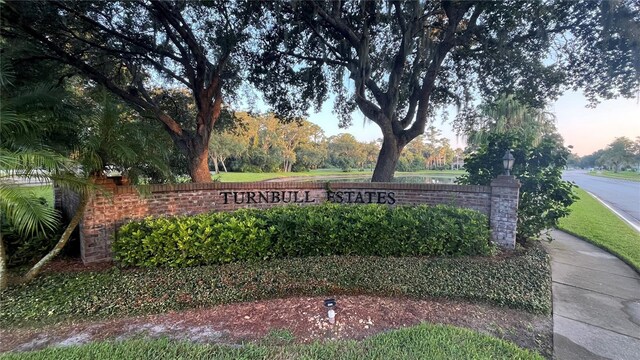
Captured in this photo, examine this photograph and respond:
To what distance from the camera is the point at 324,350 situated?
238cm

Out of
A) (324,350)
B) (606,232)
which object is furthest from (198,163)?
(606,232)

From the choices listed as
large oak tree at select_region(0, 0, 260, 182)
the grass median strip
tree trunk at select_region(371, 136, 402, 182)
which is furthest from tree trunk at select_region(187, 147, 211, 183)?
tree trunk at select_region(371, 136, 402, 182)

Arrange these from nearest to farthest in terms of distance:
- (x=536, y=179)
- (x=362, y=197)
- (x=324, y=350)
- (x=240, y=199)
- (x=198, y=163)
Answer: (x=324, y=350) < (x=536, y=179) < (x=240, y=199) < (x=362, y=197) < (x=198, y=163)

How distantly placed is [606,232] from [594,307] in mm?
5601

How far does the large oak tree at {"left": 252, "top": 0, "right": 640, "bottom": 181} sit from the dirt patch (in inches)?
215

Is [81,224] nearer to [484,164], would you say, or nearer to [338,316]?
[338,316]

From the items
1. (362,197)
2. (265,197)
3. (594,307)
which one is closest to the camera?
(594,307)

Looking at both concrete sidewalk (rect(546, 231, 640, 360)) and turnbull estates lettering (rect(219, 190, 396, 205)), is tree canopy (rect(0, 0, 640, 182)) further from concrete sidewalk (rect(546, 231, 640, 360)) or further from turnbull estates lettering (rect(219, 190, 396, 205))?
concrete sidewalk (rect(546, 231, 640, 360))

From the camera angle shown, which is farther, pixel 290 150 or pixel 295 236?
pixel 290 150

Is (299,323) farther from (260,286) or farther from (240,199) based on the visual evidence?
(240,199)

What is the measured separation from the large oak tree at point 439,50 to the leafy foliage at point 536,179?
2307 mm

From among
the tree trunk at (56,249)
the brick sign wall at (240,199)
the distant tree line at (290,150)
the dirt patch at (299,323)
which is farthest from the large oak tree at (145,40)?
the distant tree line at (290,150)

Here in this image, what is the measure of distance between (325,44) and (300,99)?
2663mm

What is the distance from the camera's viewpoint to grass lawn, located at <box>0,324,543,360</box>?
2297 millimetres
